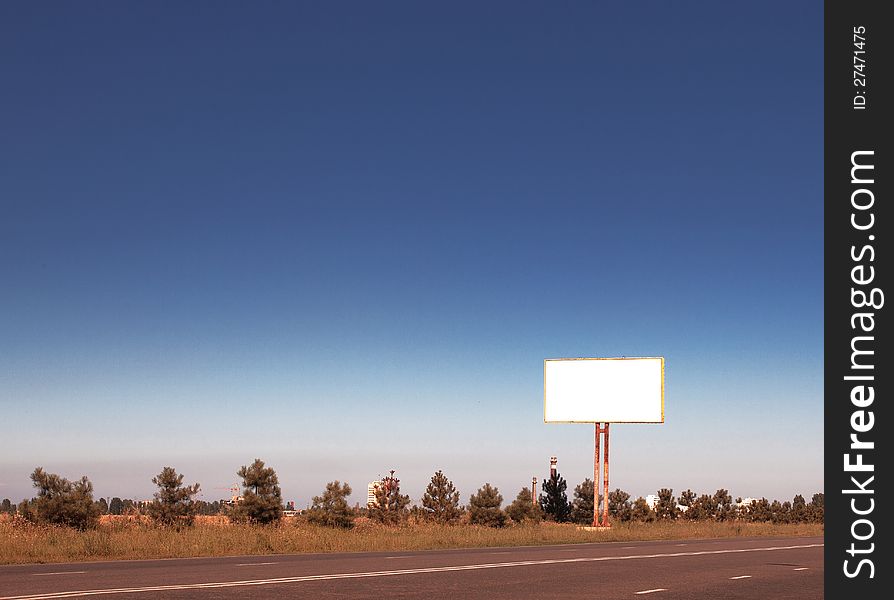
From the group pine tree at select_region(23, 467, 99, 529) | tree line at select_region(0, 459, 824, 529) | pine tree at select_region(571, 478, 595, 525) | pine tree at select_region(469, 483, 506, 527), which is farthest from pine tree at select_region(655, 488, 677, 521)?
pine tree at select_region(23, 467, 99, 529)

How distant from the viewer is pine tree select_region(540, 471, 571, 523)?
209ft

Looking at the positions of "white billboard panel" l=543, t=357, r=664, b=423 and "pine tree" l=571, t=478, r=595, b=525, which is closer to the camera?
"white billboard panel" l=543, t=357, r=664, b=423

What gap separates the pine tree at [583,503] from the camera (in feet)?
219

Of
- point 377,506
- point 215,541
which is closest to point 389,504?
point 377,506

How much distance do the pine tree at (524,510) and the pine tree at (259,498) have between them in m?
17.2

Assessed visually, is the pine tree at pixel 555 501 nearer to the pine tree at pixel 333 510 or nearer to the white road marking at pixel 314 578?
the pine tree at pixel 333 510

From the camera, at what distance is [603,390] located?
50906 millimetres

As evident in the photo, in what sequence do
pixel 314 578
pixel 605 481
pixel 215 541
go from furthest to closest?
pixel 605 481 < pixel 215 541 < pixel 314 578

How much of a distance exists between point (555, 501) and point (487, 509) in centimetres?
722

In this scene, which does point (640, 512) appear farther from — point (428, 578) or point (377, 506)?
point (428, 578)

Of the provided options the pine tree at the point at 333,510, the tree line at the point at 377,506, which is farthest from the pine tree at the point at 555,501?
the pine tree at the point at 333,510

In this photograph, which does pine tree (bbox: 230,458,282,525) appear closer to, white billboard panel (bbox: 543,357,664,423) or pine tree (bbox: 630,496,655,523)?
white billboard panel (bbox: 543,357,664,423)

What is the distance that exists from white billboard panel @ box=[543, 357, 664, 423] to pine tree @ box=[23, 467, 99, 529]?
22.7m
